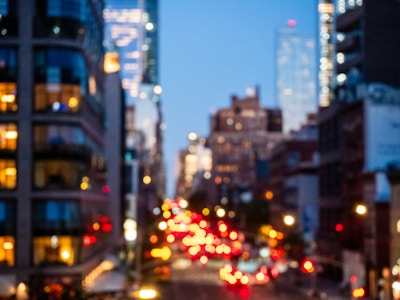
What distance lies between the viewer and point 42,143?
5062cm

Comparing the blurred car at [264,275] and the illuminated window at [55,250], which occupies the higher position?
the illuminated window at [55,250]

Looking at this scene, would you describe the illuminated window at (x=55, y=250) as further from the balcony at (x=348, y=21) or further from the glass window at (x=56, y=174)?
the balcony at (x=348, y=21)

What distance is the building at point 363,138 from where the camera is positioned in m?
60.8

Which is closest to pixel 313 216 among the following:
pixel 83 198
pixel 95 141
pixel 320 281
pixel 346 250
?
pixel 320 281

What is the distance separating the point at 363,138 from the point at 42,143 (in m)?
25.1

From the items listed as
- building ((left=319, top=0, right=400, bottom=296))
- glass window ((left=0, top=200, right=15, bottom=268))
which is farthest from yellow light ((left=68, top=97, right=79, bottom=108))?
building ((left=319, top=0, right=400, bottom=296))

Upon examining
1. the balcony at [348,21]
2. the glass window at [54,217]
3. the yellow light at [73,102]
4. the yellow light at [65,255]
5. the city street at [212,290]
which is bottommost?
the city street at [212,290]

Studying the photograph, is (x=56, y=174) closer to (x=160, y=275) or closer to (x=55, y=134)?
(x=55, y=134)

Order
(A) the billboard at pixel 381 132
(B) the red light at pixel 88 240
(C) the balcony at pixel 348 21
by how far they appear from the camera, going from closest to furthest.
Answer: (B) the red light at pixel 88 240 → (A) the billboard at pixel 381 132 → (C) the balcony at pixel 348 21

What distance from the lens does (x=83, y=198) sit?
175 feet

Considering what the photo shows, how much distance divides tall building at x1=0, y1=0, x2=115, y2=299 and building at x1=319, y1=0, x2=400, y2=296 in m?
19.1

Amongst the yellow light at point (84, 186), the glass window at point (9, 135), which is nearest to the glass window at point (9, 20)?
the glass window at point (9, 135)

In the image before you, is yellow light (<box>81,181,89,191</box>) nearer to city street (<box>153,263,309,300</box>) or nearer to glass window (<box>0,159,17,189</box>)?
glass window (<box>0,159,17,189</box>)

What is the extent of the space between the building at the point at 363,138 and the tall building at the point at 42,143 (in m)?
19.1
